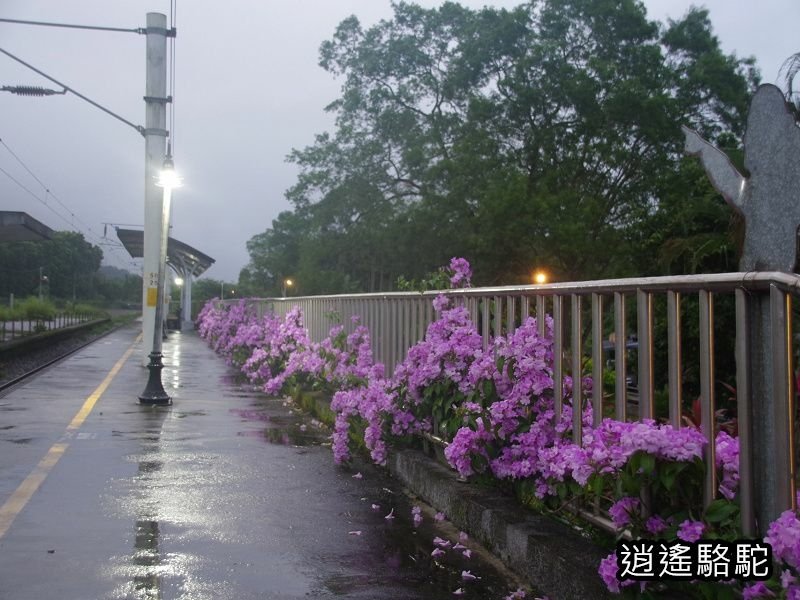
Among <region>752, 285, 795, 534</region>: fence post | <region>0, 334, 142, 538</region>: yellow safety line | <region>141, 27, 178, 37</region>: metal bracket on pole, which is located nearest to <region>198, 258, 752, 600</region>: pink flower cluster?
<region>752, 285, 795, 534</region>: fence post

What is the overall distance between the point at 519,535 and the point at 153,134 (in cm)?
1667

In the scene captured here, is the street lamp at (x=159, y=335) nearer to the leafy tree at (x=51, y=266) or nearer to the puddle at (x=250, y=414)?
the puddle at (x=250, y=414)

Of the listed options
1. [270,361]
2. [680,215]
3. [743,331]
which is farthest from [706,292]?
[680,215]

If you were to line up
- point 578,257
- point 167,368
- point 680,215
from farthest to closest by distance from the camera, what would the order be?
point 578,257, point 167,368, point 680,215

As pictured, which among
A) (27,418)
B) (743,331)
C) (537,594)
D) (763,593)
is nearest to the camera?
(763,593)

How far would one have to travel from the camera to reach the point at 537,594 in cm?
457

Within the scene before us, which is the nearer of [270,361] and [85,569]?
[85,569]

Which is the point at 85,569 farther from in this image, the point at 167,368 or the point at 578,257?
the point at 578,257

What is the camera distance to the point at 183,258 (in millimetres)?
43344

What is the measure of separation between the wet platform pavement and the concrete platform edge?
5.2 inches

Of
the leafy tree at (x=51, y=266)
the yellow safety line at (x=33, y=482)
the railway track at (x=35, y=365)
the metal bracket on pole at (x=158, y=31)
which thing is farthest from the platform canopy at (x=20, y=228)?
the leafy tree at (x=51, y=266)

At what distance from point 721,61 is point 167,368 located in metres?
24.5

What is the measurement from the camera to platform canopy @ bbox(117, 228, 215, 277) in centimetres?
3573

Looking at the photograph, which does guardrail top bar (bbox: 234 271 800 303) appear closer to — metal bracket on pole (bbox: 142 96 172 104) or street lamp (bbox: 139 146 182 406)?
street lamp (bbox: 139 146 182 406)
